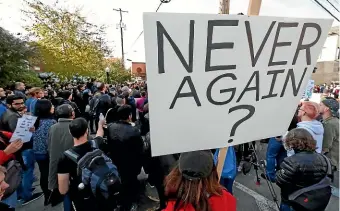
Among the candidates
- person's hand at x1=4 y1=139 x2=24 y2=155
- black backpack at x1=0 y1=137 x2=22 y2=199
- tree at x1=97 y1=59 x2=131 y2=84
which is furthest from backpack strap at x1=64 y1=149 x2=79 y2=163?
tree at x1=97 y1=59 x2=131 y2=84

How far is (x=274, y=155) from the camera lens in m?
3.38

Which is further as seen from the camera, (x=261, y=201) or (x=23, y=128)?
(x=261, y=201)

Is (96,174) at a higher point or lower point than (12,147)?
lower

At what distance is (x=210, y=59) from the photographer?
1.43m

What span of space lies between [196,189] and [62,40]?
17.0 metres

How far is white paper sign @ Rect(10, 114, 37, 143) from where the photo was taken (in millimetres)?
2953

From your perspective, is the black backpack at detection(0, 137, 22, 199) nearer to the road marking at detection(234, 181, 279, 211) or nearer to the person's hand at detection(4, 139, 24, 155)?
the person's hand at detection(4, 139, 24, 155)

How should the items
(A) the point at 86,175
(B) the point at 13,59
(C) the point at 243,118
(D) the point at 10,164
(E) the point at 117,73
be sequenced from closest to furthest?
(C) the point at 243,118 → (A) the point at 86,175 → (D) the point at 10,164 → (B) the point at 13,59 → (E) the point at 117,73

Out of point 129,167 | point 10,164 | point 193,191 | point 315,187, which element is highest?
point 193,191

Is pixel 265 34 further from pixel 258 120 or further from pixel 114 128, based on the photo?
pixel 114 128

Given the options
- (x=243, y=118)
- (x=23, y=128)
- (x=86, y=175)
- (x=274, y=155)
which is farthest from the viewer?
(x=274, y=155)

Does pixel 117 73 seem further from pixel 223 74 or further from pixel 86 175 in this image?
pixel 223 74

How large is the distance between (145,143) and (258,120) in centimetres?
191

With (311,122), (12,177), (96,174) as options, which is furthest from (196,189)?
(311,122)
